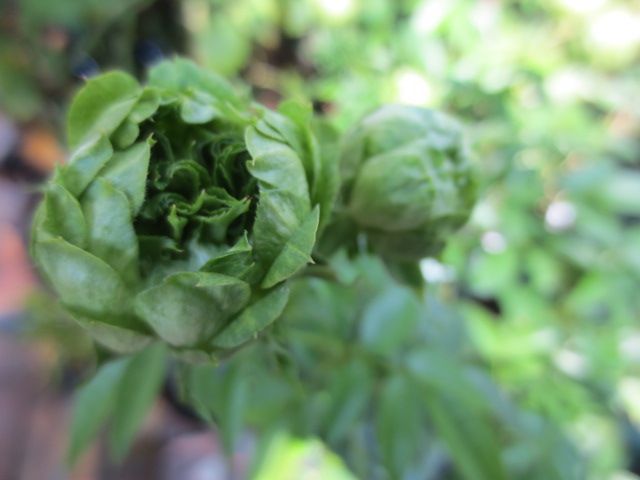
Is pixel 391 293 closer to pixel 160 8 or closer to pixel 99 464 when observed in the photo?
pixel 99 464

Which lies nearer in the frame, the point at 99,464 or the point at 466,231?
the point at 466,231

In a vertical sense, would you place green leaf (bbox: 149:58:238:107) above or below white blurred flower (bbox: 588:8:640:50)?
above

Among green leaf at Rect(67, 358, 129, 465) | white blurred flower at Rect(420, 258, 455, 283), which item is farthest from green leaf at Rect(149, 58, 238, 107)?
white blurred flower at Rect(420, 258, 455, 283)

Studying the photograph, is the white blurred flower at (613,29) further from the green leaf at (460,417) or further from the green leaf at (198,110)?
the green leaf at (198,110)

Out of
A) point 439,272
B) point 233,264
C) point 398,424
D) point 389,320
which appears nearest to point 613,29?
point 439,272

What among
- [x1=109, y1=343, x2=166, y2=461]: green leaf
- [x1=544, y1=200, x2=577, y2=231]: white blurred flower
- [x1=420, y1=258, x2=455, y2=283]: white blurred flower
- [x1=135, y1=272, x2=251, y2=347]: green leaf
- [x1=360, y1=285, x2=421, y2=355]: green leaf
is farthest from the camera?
[x1=544, y1=200, x2=577, y2=231]: white blurred flower

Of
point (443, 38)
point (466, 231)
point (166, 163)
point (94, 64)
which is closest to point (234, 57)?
point (94, 64)

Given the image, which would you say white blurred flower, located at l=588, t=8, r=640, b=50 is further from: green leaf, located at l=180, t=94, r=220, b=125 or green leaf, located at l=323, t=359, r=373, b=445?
green leaf, located at l=180, t=94, r=220, b=125
